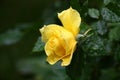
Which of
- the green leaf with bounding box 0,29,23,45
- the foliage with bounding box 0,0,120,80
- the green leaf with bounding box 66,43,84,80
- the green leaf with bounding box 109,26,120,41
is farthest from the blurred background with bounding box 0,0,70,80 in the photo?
the green leaf with bounding box 66,43,84,80

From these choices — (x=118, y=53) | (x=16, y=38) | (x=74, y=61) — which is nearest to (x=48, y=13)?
(x=16, y=38)

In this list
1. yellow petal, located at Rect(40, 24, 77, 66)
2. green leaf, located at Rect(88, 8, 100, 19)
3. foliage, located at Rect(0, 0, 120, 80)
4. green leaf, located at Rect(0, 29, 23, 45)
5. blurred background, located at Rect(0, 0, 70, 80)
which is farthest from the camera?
blurred background, located at Rect(0, 0, 70, 80)

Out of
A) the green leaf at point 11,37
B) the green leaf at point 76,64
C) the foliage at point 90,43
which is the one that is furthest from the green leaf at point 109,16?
the green leaf at point 11,37

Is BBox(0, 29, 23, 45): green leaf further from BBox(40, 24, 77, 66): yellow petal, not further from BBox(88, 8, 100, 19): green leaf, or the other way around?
BBox(40, 24, 77, 66): yellow petal

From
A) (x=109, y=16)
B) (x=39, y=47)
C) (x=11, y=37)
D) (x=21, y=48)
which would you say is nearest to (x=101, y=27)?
(x=109, y=16)

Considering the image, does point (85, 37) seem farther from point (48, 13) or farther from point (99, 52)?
point (48, 13)

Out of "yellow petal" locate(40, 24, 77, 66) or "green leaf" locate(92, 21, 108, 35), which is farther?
"green leaf" locate(92, 21, 108, 35)

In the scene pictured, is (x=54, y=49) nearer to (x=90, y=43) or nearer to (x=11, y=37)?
(x=90, y=43)
